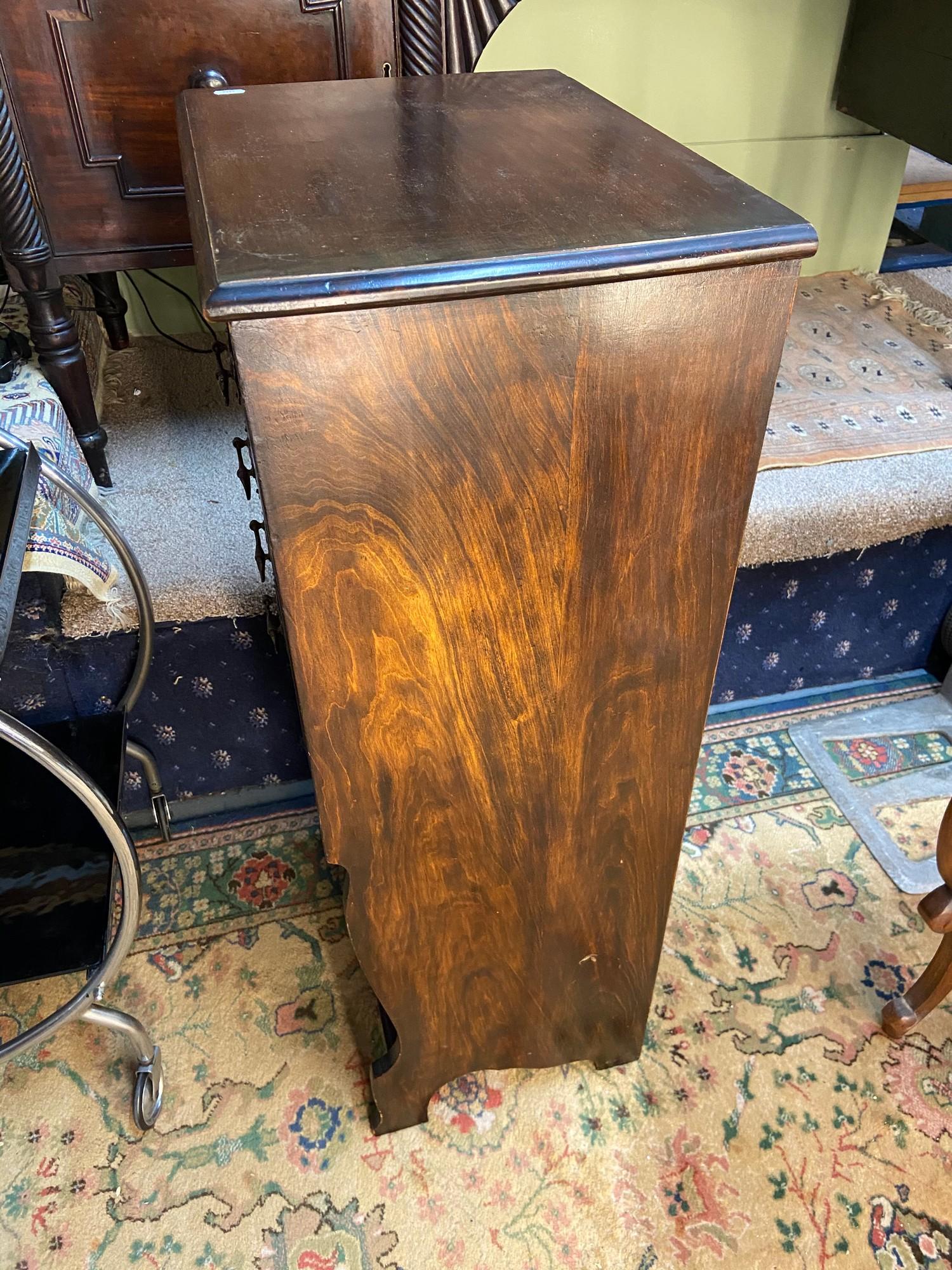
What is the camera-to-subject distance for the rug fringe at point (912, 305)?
1.83m

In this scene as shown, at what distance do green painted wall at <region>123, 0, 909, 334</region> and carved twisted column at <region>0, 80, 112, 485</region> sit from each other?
1.92 ft

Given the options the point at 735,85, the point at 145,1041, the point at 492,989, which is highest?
the point at 735,85

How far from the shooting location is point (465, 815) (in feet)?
2.60

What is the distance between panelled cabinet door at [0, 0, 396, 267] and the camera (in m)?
1.01

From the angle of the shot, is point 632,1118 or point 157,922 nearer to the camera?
point 632,1118

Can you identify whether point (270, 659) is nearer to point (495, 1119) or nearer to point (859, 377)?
point (495, 1119)

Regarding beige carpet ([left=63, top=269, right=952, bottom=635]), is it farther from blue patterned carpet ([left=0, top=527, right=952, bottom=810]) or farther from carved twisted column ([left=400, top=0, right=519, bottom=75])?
carved twisted column ([left=400, top=0, right=519, bottom=75])

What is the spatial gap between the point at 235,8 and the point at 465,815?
0.91m

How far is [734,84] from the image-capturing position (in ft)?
5.92

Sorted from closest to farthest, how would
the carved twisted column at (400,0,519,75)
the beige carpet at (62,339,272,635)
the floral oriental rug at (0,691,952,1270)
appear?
the floral oriental rug at (0,691,952,1270) < the carved twisted column at (400,0,519,75) < the beige carpet at (62,339,272,635)

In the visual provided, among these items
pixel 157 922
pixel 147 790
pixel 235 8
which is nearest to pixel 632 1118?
pixel 157 922

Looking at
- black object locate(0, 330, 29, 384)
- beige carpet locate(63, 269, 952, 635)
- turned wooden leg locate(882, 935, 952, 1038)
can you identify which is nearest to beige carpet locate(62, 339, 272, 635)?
beige carpet locate(63, 269, 952, 635)

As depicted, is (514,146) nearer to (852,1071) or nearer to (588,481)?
(588,481)

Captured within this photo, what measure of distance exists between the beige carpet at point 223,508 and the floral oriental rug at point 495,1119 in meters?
0.39
